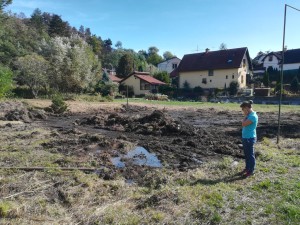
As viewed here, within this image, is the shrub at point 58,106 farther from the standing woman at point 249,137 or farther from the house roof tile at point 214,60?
the house roof tile at point 214,60

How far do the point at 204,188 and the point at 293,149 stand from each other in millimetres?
4858

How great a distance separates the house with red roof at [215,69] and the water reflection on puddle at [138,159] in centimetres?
3898

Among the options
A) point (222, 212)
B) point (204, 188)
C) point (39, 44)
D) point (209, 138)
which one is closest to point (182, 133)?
point (209, 138)

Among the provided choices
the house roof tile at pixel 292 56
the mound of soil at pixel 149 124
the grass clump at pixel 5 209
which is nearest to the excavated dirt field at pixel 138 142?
the mound of soil at pixel 149 124

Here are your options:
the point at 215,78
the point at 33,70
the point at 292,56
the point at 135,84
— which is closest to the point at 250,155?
the point at 33,70

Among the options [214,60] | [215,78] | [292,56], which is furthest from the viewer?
[292,56]

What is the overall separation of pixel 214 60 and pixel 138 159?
43.1 m

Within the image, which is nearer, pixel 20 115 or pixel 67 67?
pixel 20 115

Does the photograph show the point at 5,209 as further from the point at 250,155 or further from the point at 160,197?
the point at 250,155

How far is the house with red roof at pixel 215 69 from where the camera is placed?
45847mm

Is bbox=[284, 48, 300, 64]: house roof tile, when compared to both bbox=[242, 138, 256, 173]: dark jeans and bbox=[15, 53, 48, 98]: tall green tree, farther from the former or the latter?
bbox=[242, 138, 256, 173]: dark jeans

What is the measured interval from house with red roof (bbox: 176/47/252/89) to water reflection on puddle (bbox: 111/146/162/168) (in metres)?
39.0

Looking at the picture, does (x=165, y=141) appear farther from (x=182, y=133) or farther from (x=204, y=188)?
(x=204, y=188)

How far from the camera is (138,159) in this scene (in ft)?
26.8
